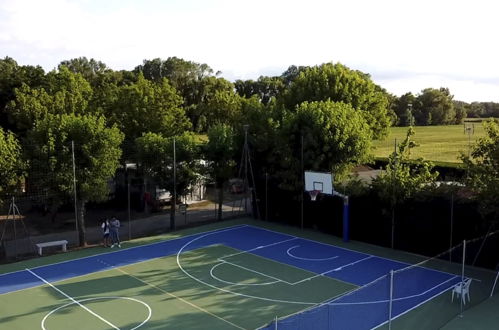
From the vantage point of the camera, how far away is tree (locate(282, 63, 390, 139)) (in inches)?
1473

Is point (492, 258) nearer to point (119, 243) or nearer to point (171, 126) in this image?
point (119, 243)

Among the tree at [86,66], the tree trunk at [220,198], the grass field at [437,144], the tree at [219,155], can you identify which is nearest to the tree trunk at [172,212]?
the tree at [219,155]

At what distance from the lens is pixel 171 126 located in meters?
34.5

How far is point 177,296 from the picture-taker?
54.6 feet

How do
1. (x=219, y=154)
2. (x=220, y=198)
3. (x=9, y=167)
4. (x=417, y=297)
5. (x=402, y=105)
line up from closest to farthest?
(x=417, y=297)
(x=9, y=167)
(x=219, y=154)
(x=220, y=198)
(x=402, y=105)

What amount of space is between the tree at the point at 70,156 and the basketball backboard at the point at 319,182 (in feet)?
30.6

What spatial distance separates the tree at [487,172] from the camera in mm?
17562

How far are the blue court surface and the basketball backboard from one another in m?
2.58

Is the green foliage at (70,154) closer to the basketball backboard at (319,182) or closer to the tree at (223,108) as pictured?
the basketball backboard at (319,182)

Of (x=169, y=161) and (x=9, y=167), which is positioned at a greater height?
(x=9, y=167)

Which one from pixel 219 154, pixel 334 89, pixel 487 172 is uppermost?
pixel 334 89

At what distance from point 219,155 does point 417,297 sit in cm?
1443

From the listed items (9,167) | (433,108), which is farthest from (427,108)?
(9,167)

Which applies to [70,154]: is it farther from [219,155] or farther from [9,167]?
[219,155]
